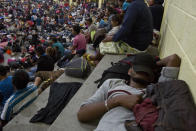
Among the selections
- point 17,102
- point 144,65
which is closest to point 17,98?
point 17,102

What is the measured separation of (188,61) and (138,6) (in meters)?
1.75

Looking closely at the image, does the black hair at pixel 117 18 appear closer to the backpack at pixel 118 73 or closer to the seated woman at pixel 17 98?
the backpack at pixel 118 73

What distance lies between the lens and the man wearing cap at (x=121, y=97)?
4.86 feet

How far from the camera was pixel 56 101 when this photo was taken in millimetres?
2955

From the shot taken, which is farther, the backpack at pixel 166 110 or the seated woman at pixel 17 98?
the seated woman at pixel 17 98

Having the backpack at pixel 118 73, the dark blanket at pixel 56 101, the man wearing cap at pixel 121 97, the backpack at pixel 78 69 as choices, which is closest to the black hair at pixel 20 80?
the dark blanket at pixel 56 101

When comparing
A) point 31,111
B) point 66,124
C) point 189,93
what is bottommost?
point 31,111

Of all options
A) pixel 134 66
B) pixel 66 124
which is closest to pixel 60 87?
pixel 66 124

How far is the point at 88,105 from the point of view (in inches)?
69.3

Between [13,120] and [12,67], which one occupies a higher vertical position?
[13,120]

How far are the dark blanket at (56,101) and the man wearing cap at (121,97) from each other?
38.2 inches

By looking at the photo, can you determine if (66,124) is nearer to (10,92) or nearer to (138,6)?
(10,92)

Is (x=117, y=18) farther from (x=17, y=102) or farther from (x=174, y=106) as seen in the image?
(x=174, y=106)

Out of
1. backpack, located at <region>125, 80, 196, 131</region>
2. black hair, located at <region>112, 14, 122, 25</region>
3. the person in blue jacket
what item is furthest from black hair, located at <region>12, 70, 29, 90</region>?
black hair, located at <region>112, 14, 122, 25</region>
